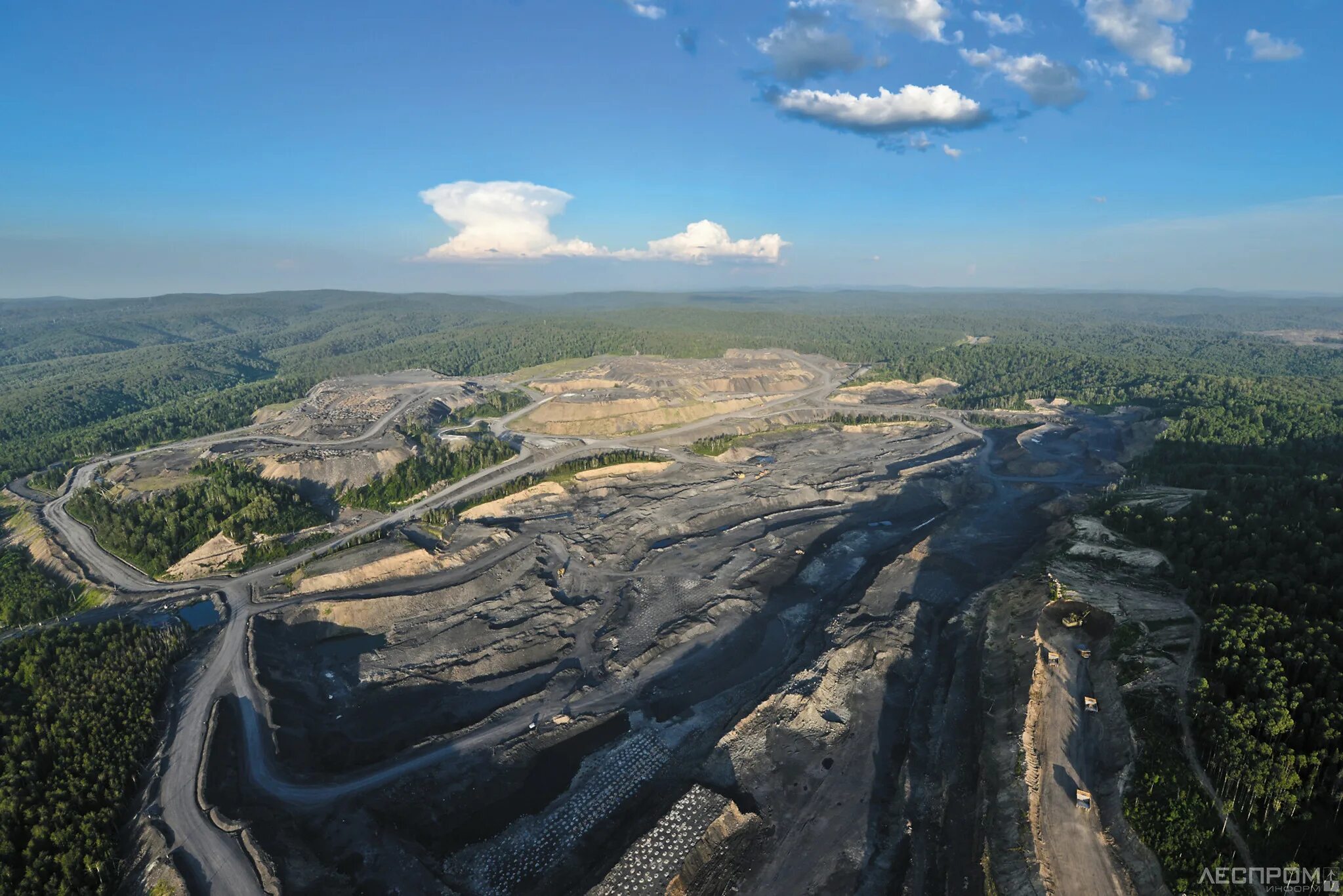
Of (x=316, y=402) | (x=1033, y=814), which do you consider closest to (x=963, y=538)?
(x=1033, y=814)

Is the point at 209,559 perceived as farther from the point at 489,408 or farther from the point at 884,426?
the point at 884,426

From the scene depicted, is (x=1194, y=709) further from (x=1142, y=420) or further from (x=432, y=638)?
(x=1142, y=420)

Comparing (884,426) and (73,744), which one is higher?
(884,426)

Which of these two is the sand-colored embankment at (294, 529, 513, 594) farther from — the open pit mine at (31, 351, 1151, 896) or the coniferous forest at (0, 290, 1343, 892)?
the coniferous forest at (0, 290, 1343, 892)

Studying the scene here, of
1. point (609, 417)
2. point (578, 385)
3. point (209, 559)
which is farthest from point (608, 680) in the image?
point (578, 385)

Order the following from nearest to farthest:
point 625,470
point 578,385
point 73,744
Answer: point 73,744
point 625,470
point 578,385

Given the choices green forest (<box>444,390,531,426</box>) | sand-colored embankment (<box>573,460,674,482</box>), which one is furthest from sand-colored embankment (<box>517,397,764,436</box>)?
sand-colored embankment (<box>573,460,674,482</box>)
